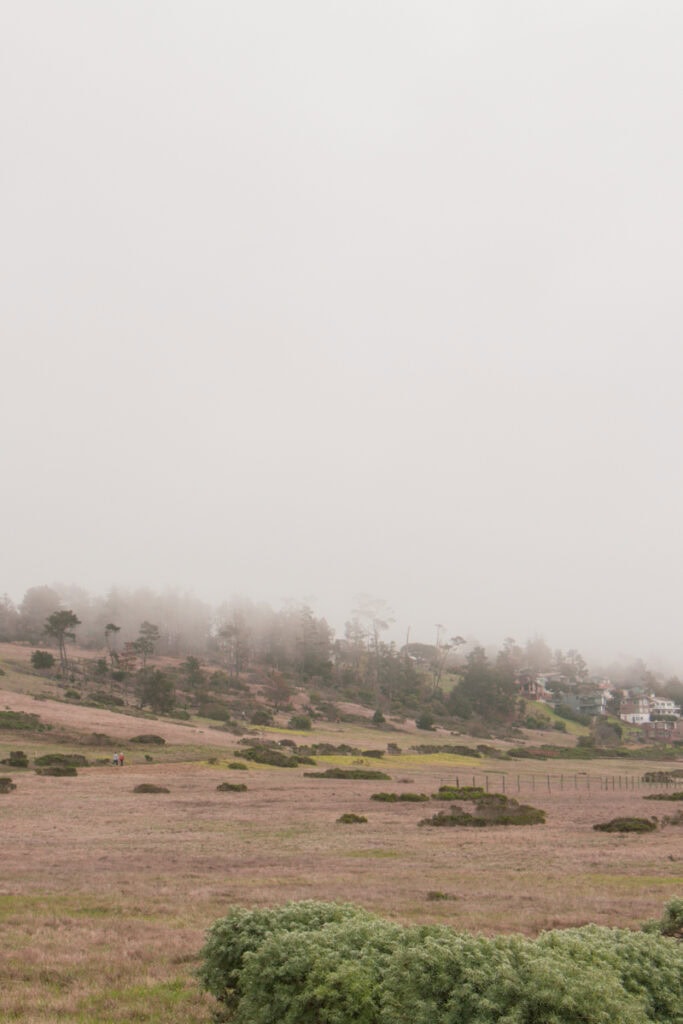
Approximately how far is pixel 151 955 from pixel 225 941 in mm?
4769

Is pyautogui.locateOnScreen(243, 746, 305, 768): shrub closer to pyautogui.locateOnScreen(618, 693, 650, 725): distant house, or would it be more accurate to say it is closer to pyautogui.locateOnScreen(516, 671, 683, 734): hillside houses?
pyautogui.locateOnScreen(516, 671, 683, 734): hillside houses

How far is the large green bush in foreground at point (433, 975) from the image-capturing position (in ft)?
20.6

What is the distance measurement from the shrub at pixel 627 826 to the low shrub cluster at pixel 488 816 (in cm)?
345

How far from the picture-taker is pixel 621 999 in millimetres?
6449

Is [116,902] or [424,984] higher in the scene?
[424,984]

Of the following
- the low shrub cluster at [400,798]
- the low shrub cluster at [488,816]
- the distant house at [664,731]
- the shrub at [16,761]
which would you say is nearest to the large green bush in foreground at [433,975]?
the low shrub cluster at [488,816]

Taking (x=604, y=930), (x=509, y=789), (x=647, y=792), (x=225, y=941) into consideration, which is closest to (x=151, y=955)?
(x=225, y=941)

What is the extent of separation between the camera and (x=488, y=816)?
112 ft

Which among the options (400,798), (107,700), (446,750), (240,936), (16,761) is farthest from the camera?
(107,700)

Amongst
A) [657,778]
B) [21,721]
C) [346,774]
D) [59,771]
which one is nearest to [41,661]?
[21,721]

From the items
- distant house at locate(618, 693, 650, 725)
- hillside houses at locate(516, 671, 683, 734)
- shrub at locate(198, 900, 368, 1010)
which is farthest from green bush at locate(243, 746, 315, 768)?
distant house at locate(618, 693, 650, 725)

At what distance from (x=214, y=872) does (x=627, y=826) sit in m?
19.4

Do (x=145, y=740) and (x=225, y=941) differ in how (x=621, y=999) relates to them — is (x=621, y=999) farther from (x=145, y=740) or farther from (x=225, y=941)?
(x=145, y=740)

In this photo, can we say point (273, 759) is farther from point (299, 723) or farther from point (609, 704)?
point (609, 704)
